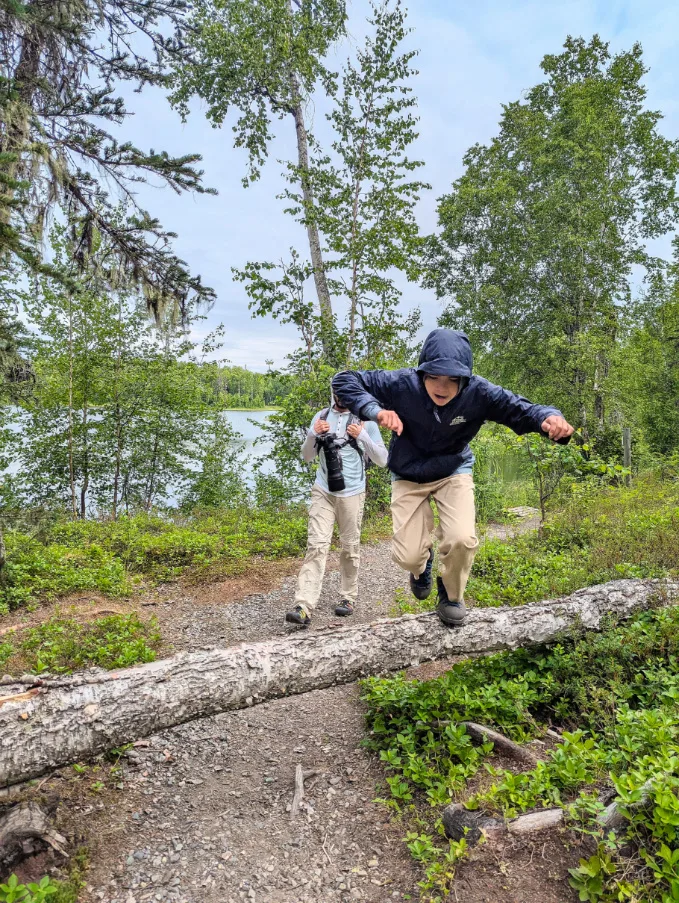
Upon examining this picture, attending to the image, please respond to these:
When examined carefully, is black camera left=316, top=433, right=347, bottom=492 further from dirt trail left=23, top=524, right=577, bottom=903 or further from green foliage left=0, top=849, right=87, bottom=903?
green foliage left=0, top=849, right=87, bottom=903

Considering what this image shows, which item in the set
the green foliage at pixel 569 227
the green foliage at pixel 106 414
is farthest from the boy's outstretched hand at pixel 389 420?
the green foliage at pixel 569 227

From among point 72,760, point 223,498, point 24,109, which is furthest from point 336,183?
point 72,760

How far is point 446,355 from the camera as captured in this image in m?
3.27

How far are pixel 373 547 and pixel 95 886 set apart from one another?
23.5 ft

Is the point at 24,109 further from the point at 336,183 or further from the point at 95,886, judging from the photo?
the point at 95,886

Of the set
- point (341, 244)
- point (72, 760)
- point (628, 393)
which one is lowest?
point (72, 760)

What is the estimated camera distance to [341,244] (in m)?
9.48

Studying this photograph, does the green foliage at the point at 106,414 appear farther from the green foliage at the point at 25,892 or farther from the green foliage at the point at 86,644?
the green foliage at the point at 25,892

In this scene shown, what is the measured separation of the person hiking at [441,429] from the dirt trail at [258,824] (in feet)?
4.42

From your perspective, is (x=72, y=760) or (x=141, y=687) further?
(x=141, y=687)

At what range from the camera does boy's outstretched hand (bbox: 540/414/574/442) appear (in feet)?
10.1

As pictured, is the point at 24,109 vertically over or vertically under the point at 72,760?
over

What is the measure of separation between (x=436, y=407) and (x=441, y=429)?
0.56ft

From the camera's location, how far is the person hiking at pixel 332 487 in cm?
519
